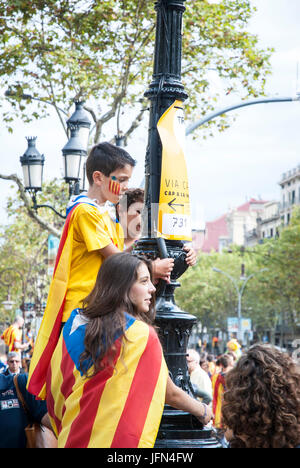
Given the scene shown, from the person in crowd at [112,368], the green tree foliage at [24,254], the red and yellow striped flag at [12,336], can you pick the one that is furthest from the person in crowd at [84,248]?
the green tree foliage at [24,254]

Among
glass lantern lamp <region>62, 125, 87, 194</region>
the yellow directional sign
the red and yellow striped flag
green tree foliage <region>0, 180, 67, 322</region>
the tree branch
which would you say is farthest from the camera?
green tree foliage <region>0, 180, 67, 322</region>

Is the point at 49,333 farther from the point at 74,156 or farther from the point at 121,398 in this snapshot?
the point at 74,156

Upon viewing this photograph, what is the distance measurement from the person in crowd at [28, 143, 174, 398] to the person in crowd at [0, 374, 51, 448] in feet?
1.27

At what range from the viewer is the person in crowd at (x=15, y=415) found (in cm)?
444

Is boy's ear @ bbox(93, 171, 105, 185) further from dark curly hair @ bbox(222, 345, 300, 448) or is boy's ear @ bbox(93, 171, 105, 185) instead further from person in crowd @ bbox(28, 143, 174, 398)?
dark curly hair @ bbox(222, 345, 300, 448)

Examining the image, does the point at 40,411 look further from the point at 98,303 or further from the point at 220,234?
the point at 220,234

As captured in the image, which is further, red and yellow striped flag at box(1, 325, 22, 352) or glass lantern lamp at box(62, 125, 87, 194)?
red and yellow striped flag at box(1, 325, 22, 352)

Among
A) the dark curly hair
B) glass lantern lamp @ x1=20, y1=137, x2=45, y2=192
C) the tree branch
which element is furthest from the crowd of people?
the tree branch

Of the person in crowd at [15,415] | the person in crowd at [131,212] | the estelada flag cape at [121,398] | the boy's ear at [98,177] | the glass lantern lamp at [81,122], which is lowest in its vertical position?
the person in crowd at [15,415]

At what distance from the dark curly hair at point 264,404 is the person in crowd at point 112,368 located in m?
0.35

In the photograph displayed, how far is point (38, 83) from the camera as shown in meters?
16.3

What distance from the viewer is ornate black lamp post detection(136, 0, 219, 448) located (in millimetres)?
4414

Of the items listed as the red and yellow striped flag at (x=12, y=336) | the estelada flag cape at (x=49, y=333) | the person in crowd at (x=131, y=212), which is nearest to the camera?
the estelada flag cape at (x=49, y=333)

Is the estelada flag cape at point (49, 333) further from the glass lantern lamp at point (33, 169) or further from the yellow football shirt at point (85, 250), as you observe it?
the glass lantern lamp at point (33, 169)
